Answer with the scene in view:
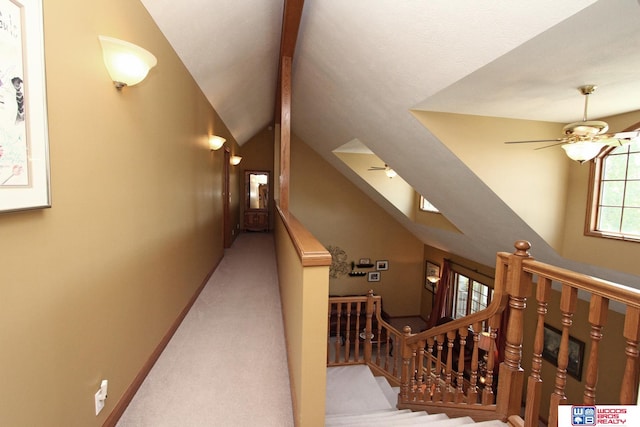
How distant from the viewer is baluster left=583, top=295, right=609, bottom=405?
119 centimetres

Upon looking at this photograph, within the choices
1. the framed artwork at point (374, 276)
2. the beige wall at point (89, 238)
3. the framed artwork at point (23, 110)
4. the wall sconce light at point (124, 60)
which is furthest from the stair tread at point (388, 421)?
the framed artwork at point (374, 276)

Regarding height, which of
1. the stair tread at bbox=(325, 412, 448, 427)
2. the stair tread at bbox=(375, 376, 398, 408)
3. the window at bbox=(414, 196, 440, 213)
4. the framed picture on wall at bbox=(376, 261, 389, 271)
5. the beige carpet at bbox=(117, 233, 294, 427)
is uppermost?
the window at bbox=(414, 196, 440, 213)

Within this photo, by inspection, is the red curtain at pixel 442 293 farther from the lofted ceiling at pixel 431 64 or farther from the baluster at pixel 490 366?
the baluster at pixel 490 366

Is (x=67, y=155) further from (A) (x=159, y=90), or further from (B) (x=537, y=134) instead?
(B) (x=537, y=134)

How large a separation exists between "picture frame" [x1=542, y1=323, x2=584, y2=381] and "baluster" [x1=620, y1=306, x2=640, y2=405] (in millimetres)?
3816

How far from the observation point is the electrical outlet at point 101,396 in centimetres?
148

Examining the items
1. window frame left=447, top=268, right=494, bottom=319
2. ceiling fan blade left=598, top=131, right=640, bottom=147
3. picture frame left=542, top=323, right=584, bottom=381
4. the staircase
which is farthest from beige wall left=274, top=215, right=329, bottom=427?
window frame left=447, top=268, right=494, bottom=319

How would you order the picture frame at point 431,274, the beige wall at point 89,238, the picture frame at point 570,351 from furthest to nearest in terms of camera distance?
the picture frame at point 431,274, the picture frame at point 570,351, the beige wall at point 89,238

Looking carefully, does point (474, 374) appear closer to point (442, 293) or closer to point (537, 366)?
point (537, 366)

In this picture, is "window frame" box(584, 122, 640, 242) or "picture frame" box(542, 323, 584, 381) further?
"picture frame" box(542, 323, 584, 381)

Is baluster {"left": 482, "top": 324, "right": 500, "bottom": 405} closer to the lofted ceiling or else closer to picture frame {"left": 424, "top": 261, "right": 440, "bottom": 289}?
the lofted ceiling

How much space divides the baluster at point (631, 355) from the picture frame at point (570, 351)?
3.82m

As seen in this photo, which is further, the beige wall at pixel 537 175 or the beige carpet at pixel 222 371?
the beige wall at pixel 537 175

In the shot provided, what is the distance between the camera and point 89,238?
138 centimetres
